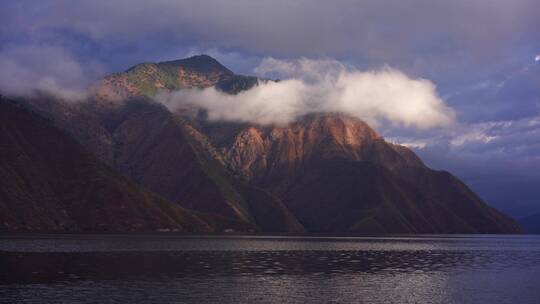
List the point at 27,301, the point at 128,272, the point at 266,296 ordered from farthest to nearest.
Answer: the point at 128,272
the point at 266,296
the point at 27,301

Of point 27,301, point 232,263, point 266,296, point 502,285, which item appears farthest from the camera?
point 232,263

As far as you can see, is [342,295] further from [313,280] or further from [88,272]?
[88,272]

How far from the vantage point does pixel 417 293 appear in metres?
86.1

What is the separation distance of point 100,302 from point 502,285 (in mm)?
64399

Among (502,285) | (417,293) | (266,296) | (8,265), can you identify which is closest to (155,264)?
(8,265)

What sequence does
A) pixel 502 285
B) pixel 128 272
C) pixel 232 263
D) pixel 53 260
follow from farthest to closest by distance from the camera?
pixel 232 263 → pixel 53 260 → pixel 128 272 → pixel 502 285

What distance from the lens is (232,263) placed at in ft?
427

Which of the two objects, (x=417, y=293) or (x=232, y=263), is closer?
(x=417, y=293)

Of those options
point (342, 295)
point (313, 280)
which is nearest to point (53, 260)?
point (313, 280)

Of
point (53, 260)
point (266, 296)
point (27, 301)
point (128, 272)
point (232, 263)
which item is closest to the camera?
point (27, 301)

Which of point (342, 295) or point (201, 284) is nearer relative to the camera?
point (342, 295)

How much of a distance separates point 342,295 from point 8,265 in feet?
201

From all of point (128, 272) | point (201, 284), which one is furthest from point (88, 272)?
point (201, 284)

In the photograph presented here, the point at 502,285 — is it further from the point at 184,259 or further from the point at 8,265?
the point at 8,265
